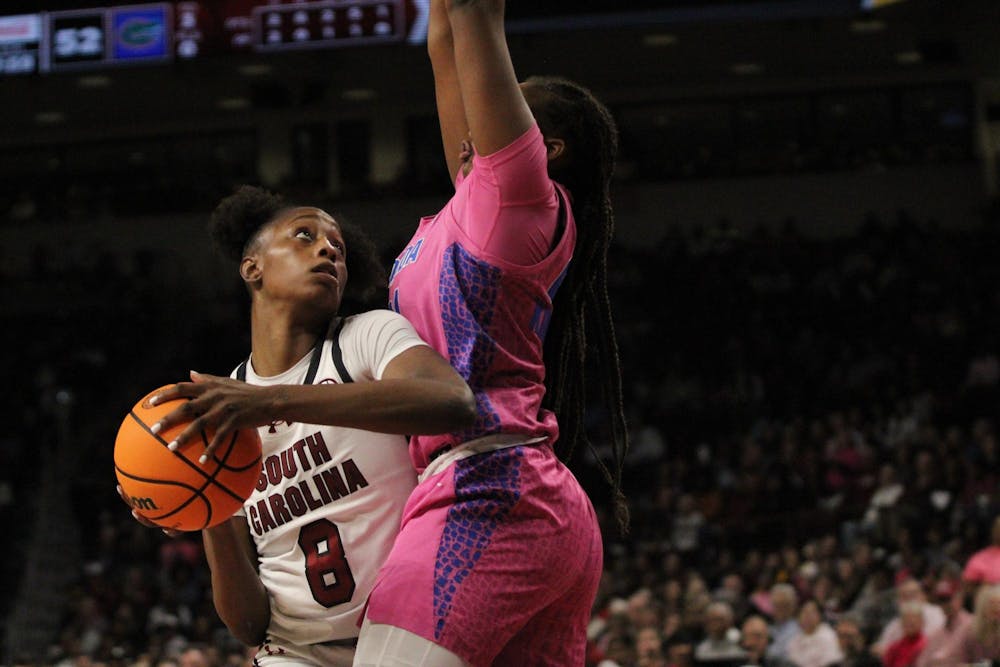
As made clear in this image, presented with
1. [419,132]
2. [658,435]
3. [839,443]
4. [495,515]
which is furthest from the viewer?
[419,132]

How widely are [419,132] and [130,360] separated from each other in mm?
4298

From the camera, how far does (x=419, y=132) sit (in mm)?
16391

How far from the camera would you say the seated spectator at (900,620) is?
702 centimetres

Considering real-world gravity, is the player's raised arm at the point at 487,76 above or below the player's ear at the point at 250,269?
above

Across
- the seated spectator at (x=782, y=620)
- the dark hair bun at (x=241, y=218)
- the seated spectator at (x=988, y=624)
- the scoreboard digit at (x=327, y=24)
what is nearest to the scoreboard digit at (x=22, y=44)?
the scoreboard digit at (x=327, y=24)

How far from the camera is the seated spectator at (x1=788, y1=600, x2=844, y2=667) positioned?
730 cm

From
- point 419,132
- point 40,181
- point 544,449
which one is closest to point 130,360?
point 40,181

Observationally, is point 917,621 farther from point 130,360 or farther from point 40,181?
point 40,181

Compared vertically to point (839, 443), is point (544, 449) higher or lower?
higher

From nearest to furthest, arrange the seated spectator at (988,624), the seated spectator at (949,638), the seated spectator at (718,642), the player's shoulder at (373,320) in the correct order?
1. the player's shoulder at (373,320)
2. the seated spectator at (988,624)
3. the seated spectator at (949,638)
4. the seated spectator at (718,642)

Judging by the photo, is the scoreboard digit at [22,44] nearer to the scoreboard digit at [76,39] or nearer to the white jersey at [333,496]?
the scoreboard digit at [76,39]

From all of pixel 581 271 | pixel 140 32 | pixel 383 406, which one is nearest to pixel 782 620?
pixel 581 271

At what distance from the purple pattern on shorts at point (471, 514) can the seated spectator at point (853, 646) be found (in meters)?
5.06

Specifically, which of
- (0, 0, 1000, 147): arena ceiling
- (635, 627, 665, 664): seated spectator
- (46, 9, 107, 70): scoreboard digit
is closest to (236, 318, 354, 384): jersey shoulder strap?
(635, 627, 665, 664): seated spectator
